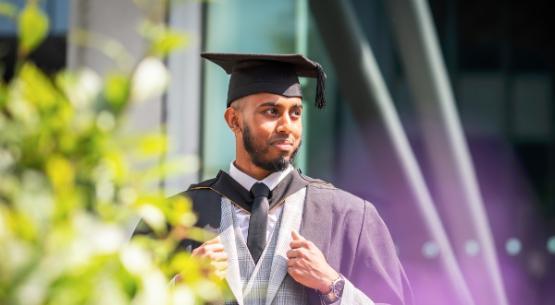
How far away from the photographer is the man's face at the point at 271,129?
144 inches

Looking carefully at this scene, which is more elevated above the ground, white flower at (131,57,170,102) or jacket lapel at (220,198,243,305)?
white flower at (131,57,170,102)

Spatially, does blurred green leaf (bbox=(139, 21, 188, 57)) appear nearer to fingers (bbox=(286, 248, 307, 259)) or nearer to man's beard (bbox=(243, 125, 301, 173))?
fingers (bbox=(286, 248, 307, 259))

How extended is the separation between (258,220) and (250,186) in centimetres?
18

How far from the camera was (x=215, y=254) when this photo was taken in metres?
3.42

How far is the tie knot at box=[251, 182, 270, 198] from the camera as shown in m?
3.77

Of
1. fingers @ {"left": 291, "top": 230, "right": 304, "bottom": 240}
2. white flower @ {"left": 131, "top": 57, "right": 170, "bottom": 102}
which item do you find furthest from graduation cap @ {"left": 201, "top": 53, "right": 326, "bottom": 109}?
white flower @ {"left": 131, "top": 57, "right": 170, "bottom": 102}

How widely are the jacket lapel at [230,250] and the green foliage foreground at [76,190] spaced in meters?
2.19

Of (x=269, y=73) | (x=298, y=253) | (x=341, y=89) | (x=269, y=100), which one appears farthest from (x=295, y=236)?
(x=341, y=89)

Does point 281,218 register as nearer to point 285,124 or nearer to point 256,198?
point 256,198

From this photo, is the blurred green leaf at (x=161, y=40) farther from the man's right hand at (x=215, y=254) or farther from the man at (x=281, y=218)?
the man at (x=281, y=218)

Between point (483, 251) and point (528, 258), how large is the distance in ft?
34.5

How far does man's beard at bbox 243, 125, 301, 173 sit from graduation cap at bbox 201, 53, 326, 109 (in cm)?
18

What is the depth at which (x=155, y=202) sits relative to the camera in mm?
1369

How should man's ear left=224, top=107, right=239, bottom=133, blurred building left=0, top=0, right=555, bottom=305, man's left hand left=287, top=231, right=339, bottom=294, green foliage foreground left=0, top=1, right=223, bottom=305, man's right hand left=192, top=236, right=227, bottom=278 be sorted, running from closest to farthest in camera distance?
green foliage foreground left=0, top=1, right=223, bottom=305 < man's right hand left=192, top=236, right=227, bottom=278 < man's left hand left=287, top=231, right=339, bottom=294 < man's ear left=224, top=107, right=239, bottom=133 < blurred building left=0, top=0, right=555, bottom=305
